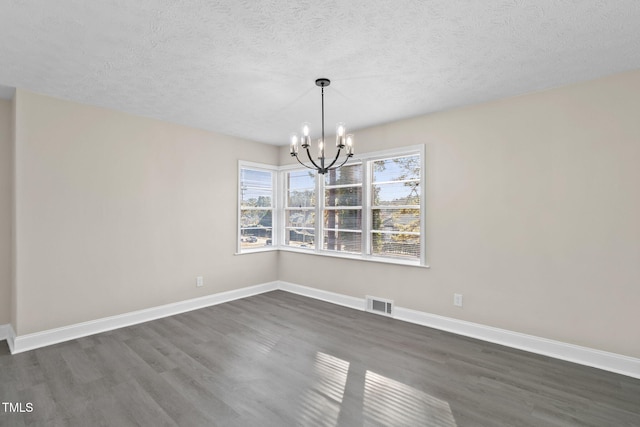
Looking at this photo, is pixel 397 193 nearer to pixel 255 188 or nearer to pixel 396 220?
pixel 396 220

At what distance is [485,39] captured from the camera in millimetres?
2268

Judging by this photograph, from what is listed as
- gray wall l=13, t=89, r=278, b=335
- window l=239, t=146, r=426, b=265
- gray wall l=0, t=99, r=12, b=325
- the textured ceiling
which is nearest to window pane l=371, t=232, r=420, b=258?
window l=239, t=146, r=426, b=265

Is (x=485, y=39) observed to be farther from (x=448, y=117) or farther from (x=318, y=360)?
(x=318, y=360)

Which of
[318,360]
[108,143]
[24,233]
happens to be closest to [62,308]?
[24,233]

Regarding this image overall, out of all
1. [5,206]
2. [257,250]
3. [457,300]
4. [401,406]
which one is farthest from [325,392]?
[5,206]

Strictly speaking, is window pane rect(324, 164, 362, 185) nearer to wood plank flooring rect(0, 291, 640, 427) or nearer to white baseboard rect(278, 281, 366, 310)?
white baseboard rect(278, 281, 366, 310)

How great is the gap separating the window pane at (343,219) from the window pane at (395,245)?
1.18 ft

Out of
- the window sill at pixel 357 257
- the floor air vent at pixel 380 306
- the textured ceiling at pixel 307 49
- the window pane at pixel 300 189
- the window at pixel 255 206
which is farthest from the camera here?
the window pane at pixel 300 189

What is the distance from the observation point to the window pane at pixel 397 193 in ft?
13.8

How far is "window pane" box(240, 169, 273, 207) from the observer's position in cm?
538

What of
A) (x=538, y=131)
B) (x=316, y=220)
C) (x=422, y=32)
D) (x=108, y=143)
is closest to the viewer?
(x=422, y=32)

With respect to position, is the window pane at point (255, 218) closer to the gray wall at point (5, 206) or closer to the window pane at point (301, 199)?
the window pane at point (301, 199)

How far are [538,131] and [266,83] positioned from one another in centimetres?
281

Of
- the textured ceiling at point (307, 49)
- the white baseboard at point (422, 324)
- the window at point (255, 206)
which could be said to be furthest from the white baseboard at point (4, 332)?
the window at point (255, 206)
